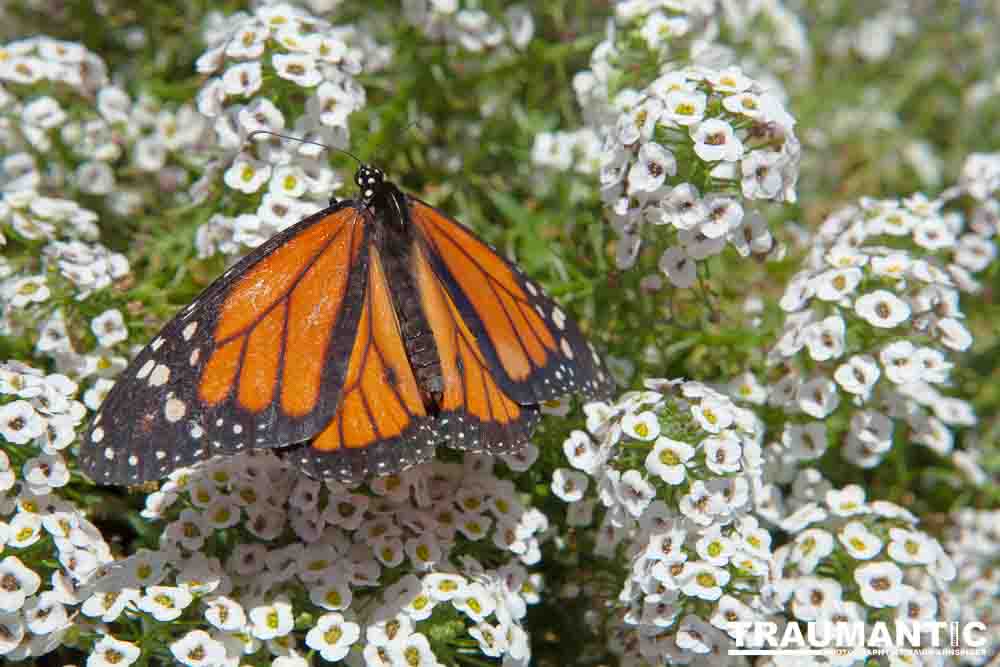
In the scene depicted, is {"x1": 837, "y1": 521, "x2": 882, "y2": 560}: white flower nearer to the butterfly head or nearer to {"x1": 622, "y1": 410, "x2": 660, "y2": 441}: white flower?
{"x1": 622, "y1": 410, "x2": 660, "y2": 441}: white flower

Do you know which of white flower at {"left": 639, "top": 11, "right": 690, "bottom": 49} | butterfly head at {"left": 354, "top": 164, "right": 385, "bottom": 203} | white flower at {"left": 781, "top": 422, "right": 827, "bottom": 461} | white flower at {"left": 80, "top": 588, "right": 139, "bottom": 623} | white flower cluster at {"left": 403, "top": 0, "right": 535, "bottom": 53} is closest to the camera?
white flower at {"left": 80, "top": 588, "right": 139, "bottom": 623}

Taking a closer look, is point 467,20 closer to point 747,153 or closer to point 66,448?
point 747,153

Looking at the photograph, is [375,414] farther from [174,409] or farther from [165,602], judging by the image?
[165,602]

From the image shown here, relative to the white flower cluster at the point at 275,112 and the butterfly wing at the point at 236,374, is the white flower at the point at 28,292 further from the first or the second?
the butterfly wing at the point at 236,374

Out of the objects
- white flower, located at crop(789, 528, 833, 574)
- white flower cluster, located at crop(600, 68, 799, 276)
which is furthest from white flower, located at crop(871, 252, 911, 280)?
white flower, located at crop(789, 528, 833, 574)

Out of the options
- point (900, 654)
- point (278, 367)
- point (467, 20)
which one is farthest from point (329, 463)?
point (467, 20)

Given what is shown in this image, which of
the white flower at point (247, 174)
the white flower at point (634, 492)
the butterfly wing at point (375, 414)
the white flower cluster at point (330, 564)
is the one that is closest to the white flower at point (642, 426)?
the white flower at point (634, 492)
